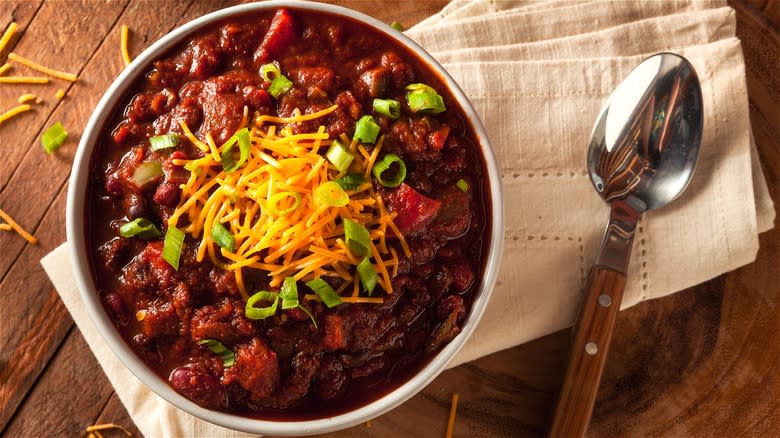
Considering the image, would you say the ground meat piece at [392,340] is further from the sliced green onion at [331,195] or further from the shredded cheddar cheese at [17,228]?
the shredded cheddar cheese at [17,228]

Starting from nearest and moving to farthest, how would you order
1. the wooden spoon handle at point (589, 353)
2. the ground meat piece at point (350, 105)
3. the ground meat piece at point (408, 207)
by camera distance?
the ground meat piece at point (408, 207), the ground meat piece at point (350, 105), the wooden spoon handle at point (589, 353)

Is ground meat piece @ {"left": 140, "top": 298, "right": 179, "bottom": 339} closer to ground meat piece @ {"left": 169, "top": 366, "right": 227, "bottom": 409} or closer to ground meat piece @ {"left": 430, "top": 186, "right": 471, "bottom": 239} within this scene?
ground meat piece @ {"left": 169, "top": 366, "right": 227, "bottom": 409}

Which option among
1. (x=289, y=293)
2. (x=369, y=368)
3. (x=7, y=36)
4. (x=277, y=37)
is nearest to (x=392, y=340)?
(x=369, y=368)

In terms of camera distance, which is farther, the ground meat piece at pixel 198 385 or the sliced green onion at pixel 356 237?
the ground meat piece at pixel 198 385

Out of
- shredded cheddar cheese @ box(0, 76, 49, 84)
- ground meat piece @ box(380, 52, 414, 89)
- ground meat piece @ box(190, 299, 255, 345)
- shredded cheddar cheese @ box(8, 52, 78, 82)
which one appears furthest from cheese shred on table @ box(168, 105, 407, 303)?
shredded cheddar cheese @ box(0, 76, 49, 84)

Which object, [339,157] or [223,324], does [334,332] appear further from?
[339,157]

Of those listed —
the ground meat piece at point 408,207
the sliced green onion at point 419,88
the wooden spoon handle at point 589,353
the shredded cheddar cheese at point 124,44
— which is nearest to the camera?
the ground meat piece at point 408,207

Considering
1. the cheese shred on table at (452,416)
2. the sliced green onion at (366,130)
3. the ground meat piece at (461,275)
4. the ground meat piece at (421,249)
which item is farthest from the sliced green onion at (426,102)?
the cheese shred on table at (452,416)
